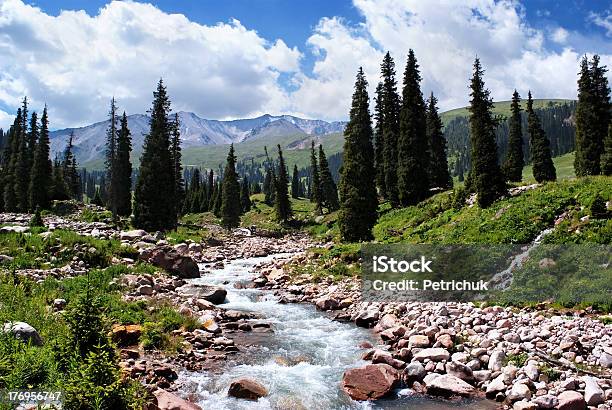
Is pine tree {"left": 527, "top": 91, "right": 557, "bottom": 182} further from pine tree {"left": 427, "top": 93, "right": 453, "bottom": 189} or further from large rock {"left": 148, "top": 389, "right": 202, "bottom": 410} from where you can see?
large rock {"left": 148, "top": 389, "right": 202, "bottom": 410}

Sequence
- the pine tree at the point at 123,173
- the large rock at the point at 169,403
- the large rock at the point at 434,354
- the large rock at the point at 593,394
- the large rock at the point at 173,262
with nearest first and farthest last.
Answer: the large rock at the point at 169,403
the large rock at the point at 593,394
the large rock at the point at 434,354
the large rock at the point at 173,262
the pine tree at the point at 123,173

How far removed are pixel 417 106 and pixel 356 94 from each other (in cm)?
859

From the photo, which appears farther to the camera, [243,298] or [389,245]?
[389,245]

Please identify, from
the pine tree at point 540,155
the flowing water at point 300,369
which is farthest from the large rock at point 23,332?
the pine tree at point 540,155

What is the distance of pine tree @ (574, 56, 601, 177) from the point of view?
48344 mm

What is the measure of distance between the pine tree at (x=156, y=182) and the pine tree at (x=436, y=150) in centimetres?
3627

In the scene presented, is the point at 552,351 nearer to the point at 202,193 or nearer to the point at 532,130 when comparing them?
the point at 532,130

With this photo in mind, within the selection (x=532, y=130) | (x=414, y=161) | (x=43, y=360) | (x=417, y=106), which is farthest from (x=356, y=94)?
(x=43, y=360)

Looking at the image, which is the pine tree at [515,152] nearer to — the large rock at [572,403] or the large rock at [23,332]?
the large rock at [572,403]

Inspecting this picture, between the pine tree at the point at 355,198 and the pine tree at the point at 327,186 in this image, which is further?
the pine tree at the point at 327,186

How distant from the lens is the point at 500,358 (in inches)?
501

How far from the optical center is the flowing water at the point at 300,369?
11383mm

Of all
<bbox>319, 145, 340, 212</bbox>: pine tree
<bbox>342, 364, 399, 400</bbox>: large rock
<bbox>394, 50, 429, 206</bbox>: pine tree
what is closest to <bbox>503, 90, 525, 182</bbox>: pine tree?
<bbox>394, 50, 429, 206</bbox>: pine tree

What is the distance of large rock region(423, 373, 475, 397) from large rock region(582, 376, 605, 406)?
2.84 m
